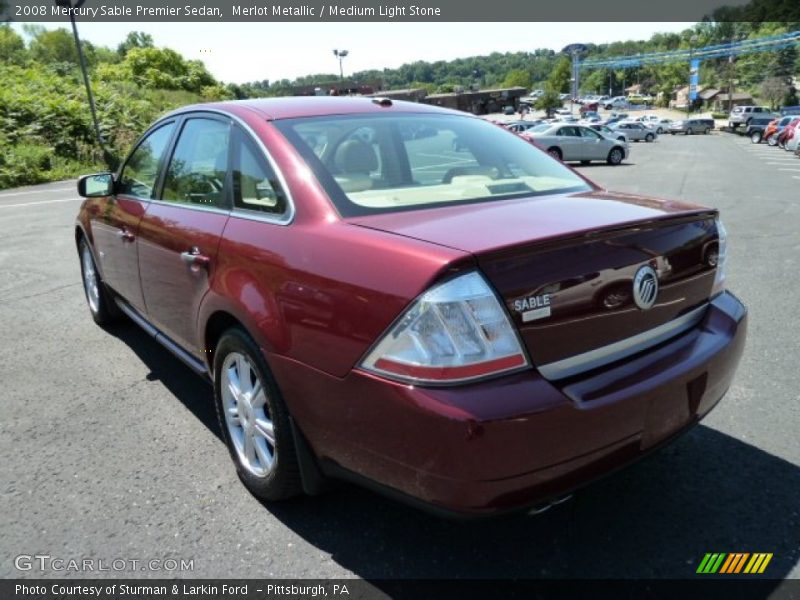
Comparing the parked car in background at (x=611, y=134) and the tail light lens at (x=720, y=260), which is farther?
the parked car in background at (x=611, y=134)

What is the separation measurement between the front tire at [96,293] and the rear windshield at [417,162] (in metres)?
2.85

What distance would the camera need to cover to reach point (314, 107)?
3.09m

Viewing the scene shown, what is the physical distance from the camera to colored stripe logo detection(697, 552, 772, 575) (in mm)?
2209

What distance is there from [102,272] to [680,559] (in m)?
4.14

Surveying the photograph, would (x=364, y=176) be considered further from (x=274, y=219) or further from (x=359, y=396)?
(x=359, y=396)

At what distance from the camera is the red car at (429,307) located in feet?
6.01

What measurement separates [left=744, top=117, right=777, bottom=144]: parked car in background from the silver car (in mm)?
21466

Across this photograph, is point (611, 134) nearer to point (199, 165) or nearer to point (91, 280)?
point (91, 280)

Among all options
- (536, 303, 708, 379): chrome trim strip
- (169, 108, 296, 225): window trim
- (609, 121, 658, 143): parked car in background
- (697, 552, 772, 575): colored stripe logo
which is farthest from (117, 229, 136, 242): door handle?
(609, 121, 658, 143): parked car in background

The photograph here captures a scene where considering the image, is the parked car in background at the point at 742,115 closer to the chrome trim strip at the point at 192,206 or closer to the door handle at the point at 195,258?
the chrome trim strip at the point at 192,206

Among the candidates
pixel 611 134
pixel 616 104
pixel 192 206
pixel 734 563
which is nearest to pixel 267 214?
pixel 192 206

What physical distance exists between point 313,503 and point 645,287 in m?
1.63

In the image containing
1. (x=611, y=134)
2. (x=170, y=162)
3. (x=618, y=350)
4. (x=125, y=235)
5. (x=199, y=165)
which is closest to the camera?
(x=618, y=350)

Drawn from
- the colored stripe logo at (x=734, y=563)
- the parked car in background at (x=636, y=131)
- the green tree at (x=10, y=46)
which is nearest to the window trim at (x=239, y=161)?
the colored stripe logo at (x=734, y=563)
